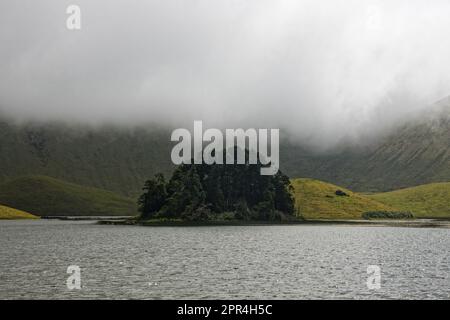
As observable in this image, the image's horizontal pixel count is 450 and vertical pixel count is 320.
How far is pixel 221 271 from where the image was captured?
102 metres

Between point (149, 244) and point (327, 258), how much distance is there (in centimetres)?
5908

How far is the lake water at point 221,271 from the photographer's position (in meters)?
78.4

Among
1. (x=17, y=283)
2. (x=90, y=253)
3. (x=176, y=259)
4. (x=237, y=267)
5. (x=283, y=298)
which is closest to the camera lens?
(x=283, y=298)

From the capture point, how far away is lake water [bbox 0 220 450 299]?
78375mm

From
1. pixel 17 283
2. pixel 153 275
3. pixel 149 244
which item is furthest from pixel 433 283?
pixel 149 244

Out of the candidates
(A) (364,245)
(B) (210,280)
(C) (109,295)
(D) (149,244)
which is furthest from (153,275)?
(A) (364,245)

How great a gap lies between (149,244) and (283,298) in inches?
3701

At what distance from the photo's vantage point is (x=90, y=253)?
13488 centimetres

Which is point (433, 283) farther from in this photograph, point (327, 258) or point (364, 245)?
point (364, 245)
